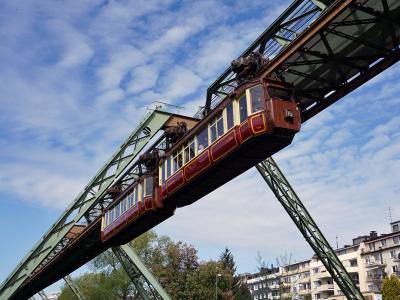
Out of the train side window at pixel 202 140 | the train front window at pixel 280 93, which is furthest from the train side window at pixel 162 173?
the train front window at pixel 280 93

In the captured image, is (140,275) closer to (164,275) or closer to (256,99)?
(256,99)

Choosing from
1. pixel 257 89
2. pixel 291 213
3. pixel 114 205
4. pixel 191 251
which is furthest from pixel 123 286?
pixel 257 89

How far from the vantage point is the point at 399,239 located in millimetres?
61625

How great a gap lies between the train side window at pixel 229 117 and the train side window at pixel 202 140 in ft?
4.54

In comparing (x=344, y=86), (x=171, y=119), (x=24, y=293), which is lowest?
(x=24, y=293)

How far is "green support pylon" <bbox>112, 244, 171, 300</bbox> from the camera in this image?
2595 centimetres

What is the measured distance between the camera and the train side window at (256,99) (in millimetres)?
12938

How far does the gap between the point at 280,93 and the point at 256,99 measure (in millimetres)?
1192

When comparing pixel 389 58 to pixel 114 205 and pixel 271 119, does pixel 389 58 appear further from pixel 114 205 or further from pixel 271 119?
pixel 114 205

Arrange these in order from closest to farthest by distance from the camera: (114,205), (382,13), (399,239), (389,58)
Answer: (382,13)
(389,58)
(114,205)
(399,239)

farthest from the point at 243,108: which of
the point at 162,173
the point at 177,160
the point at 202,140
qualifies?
the point at 162,173

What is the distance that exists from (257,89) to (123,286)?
40514mm

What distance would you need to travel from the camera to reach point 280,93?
14.0 metres

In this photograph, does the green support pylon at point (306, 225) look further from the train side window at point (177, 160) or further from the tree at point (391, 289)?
the tree at point (391, 289)
